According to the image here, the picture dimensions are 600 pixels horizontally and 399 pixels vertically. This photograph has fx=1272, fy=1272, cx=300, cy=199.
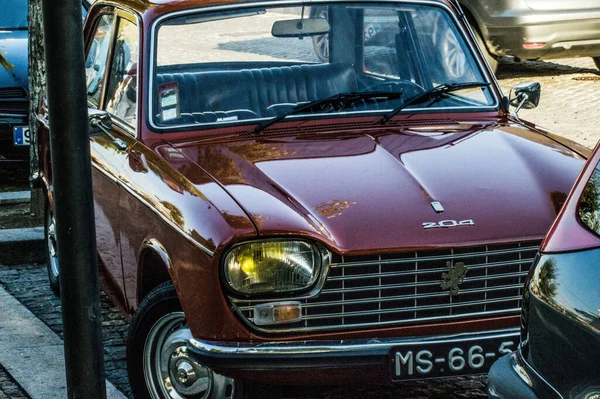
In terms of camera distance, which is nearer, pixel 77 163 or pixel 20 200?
pixel 77 163

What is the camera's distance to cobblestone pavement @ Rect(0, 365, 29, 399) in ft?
18.9

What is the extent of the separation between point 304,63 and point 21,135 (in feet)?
16.4

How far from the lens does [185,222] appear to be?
490 cm

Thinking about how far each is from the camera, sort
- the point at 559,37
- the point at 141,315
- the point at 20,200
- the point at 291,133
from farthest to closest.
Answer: the point at 559,37 → the point at 20,200 → the point at 291,133 → the point at 141,315

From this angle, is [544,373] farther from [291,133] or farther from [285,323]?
[291,133]

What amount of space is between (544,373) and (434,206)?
163 cm

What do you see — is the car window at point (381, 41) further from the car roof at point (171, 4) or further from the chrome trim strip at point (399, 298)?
the chrome trim strip at point (399, 298)

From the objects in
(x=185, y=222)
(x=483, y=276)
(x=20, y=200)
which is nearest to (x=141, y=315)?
(x=185, y=222)

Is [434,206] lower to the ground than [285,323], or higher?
higher

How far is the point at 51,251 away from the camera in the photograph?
7695 mm

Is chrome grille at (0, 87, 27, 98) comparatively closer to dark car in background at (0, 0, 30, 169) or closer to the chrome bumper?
dark car in background at (0, 0, 30, 169)

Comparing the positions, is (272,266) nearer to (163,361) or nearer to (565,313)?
(163,361)

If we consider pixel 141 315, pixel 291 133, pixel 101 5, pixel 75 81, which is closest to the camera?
pixel 75 81

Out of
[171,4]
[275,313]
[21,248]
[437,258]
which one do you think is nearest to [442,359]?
[437,258]
